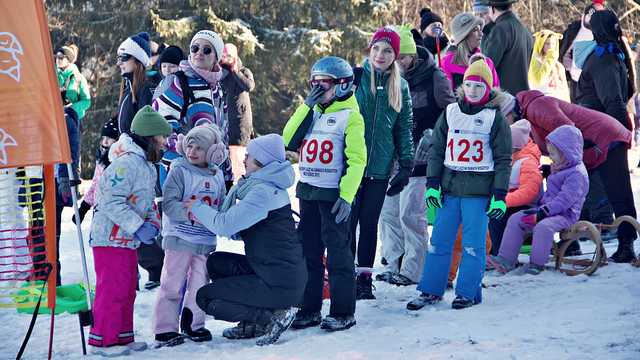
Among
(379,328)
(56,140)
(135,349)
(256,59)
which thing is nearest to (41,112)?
(56,140)

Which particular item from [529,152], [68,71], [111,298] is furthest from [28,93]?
[529,152]

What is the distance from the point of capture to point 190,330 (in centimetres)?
591

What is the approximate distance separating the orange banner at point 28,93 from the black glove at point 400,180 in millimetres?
2574

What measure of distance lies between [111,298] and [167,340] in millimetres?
440

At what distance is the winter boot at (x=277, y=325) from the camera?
5715 millimetres

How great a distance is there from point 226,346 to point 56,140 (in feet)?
5.36

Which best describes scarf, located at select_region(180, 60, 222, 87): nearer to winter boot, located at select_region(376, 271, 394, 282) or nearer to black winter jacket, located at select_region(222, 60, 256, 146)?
winter boot, located at select_region(376, 271, 394, 282)

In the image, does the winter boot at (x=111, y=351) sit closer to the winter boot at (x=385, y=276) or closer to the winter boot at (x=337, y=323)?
the winter boot at (x=337, y=323)

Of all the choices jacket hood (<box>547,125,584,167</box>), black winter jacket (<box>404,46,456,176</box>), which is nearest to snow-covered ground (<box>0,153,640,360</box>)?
jacket hood (<box>547,125,584,167</box>)

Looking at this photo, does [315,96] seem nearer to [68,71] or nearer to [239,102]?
[68,71]

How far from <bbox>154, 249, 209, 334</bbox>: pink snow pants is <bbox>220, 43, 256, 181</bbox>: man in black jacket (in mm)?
4330

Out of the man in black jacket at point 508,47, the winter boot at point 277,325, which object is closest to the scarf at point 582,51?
the man in black jacket at point 508,47

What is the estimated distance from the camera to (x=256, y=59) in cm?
1877

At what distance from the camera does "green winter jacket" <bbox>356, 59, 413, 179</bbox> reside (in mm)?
6812
